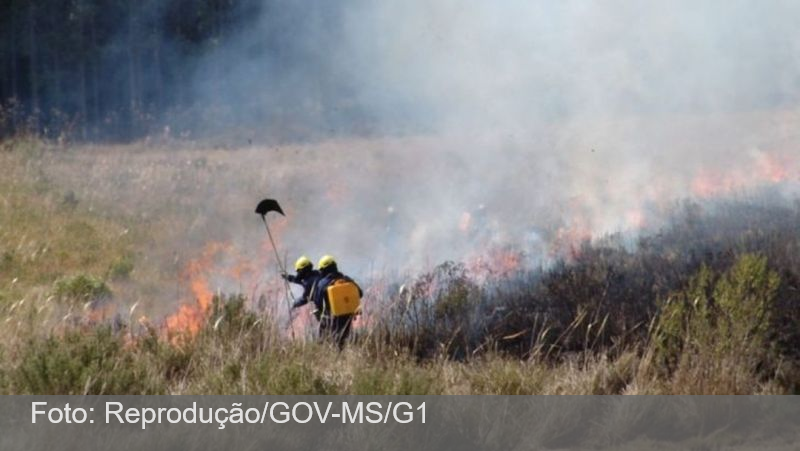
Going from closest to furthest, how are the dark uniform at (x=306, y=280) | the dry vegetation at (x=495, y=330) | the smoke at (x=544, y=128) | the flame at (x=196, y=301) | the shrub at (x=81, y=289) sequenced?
the dry vegetation at (x=495, y=330)
the flame at (x=196, y=301)
the dark uniform at (x=306, y=280)
the shrub at (x=81, y=289)
the smoke at (x=544, y=128)

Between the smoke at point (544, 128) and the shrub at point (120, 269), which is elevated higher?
the smoke at point (544, 128)

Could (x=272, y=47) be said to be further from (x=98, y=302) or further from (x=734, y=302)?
(x=734, y=302)

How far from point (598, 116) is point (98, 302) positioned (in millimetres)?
7083

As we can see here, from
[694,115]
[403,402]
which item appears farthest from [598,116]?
[403,402]

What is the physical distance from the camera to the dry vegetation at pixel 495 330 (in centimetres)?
896

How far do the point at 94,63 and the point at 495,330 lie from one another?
19.8 metres

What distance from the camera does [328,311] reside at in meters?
10.9

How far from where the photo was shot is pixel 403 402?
8.47 metres

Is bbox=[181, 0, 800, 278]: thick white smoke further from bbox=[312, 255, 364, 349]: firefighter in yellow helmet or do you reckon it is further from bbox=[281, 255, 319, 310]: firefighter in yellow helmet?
bbox=[312, 255, 364, 349]: firefighter in yellow helmet

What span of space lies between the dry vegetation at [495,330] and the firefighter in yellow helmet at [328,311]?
17cm
